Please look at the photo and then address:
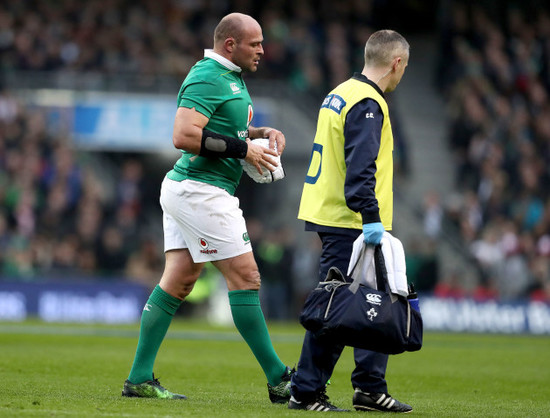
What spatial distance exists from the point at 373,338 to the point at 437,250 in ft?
56.8

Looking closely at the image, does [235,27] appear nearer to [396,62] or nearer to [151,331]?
[396,62]

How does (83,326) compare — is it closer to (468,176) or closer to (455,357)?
(455,357)

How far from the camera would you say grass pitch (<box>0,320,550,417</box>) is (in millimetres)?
6871

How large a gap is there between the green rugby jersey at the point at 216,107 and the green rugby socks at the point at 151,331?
2.79 ft

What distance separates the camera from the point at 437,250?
2350 cm

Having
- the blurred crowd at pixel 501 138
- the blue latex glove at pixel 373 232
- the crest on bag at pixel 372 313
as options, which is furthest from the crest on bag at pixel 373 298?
the blurred crowd at pixel 501 138

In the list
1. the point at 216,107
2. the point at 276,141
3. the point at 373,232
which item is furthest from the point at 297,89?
the point at 373,232

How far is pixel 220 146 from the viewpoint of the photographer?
707 centimetres

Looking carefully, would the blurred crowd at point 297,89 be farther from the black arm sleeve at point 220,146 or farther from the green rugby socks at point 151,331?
the black arm sleeve at point 220,146

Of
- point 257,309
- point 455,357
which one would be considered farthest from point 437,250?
point 257,309

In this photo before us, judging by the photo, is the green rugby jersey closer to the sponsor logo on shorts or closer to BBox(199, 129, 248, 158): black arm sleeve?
BBox(199, 129, 248, 158): black arm sleeve

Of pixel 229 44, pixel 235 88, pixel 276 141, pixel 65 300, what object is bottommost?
pixel 65 300

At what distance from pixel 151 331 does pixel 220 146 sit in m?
1.40

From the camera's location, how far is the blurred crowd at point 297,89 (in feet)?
70.9
